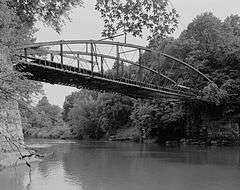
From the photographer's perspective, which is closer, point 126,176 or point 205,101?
point 126,176

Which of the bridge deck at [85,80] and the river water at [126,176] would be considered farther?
the bridge deck at [85,80]

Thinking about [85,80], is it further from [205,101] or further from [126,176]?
[126,176]

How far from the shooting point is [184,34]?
64312 mm

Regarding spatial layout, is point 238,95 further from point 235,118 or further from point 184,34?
point 184,34

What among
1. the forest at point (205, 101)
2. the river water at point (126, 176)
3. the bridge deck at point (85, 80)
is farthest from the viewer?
the forest at point (205, 101)

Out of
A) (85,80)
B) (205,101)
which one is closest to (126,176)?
(85,80)

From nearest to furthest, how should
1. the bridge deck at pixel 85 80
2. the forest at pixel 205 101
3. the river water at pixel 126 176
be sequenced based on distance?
the river water at pixel 126 176
the bridge deck at pixel 85 80
the forest at pixel 205 101

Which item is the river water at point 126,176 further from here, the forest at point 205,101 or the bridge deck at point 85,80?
the forest at point 205,101

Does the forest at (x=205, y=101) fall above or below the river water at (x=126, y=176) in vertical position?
above

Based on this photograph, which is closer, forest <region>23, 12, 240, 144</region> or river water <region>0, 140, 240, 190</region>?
river water <region>0, 140, 240, 190</region>

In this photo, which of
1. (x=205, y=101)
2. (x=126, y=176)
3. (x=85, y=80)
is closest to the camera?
(x=126, y=176)

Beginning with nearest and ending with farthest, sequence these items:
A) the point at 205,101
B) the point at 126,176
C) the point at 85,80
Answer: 1. the point at 126,176
2. the point at 85,80
3. the point at 205,101

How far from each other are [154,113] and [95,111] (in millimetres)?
34027

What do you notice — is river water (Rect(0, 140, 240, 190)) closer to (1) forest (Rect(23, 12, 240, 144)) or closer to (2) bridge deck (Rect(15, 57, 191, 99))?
(2) bridge deck (Rect(15, 57, 191, 99))
